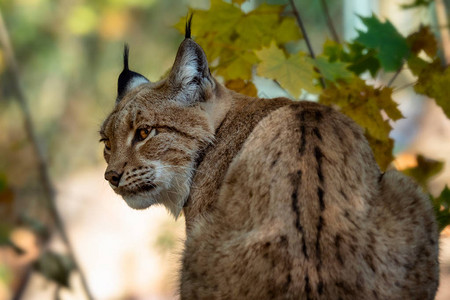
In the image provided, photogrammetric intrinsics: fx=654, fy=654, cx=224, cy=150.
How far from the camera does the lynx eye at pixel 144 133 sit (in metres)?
2.74

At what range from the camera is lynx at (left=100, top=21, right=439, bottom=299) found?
2.04m

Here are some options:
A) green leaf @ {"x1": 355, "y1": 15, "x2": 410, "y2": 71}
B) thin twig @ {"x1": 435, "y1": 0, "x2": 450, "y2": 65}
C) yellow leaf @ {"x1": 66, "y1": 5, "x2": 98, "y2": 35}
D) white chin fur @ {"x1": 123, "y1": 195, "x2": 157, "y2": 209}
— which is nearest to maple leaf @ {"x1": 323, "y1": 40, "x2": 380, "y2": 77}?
green leaf @ {"x1": 355, "y1": 15, "x2": 410, "y2": 71}

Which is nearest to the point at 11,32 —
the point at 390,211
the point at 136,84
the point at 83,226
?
the point at 83,226

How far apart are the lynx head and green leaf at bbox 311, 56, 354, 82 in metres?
0.46

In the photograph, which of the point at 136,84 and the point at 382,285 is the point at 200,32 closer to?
the point at 136,84

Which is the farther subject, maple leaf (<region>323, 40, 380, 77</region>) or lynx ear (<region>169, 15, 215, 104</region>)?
maple leaf (<region>323, 40, 380, 77</region>)

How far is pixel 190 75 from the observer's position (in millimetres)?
2754

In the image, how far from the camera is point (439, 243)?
2.53m

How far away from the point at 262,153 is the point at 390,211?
0.50 metres

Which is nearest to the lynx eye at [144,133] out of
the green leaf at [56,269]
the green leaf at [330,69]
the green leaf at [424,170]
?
the green leaf at [330,69]

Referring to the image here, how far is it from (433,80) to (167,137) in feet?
3.99

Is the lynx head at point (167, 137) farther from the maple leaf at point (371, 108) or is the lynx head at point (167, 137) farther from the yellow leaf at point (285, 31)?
the maple leaf at point (371, 108)

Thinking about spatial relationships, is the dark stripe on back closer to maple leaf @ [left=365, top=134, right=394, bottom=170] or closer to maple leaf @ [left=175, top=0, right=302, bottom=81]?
maple leaf @ [left=175, top=0, right=302, bottom=81]

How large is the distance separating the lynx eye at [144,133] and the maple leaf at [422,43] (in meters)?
1.30
